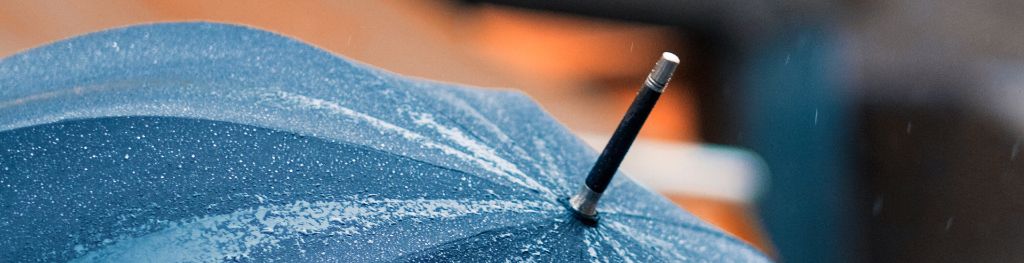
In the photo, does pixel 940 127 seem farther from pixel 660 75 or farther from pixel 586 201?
pixel 660 75

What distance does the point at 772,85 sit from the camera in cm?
488

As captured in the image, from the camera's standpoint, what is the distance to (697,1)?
5500mm

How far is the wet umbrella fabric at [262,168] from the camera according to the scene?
120cm

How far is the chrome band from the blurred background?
2787 mm

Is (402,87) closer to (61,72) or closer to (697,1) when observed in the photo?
(61,72)

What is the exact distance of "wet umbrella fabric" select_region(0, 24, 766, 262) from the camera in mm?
1198

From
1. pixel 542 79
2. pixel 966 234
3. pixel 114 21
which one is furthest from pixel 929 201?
pixel 114 21

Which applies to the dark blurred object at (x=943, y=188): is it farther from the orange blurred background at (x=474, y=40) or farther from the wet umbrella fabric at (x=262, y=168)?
the wet umbrella fabric at (x=262, y=168)

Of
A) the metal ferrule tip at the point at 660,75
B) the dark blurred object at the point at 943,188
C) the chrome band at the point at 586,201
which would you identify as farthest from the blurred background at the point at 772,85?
the metal ferrule tip at the point at 660,75

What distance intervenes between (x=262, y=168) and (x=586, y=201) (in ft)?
1.11

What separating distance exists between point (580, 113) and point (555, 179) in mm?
3271

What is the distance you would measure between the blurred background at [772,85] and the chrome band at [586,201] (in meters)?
2.79

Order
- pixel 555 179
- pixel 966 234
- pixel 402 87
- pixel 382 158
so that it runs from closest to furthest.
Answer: pixel 382 158 → pixel 555 179 → pixel 402 87 → pixel 966 234

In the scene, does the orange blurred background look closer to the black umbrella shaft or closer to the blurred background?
the blurred background
